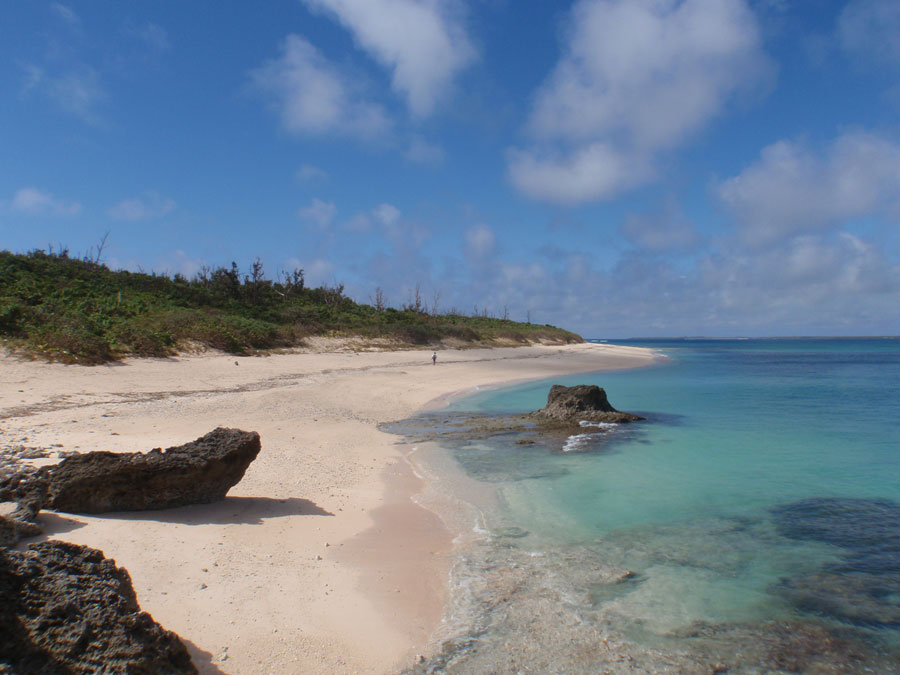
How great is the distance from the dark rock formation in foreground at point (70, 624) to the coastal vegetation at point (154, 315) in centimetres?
1591

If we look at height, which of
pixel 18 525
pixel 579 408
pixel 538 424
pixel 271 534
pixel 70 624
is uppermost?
pixel 70 624

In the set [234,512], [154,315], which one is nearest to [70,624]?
[234,512]

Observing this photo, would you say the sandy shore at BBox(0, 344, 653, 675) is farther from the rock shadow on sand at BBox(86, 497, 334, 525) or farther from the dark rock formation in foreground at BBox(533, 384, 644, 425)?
the dark rock formation in foreground at BBox(533, 384, 644, 425)

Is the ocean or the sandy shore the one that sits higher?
the sandy shore

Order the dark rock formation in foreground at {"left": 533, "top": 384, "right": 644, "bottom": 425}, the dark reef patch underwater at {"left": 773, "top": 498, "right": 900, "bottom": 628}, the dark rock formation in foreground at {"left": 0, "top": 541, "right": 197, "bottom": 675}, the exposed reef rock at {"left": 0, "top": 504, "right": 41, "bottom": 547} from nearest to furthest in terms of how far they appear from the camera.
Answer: the dark rock formation in foreground at {"left": 0, "top": 541, "right": 197, "bottom": 675} < the exposed reef rock at {"left": 0, "top": 504, "right": 41, "bottom": 547} < the dark reef patch underwater at {"left": 773, "top": 498, "right": 900, "bottom": 628} < the dark rock formation in foreground at {"left": 533, "top": 384, "right": 644, "bottom": 425}

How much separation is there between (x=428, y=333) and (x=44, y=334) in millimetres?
29408

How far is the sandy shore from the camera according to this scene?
3.79 metres

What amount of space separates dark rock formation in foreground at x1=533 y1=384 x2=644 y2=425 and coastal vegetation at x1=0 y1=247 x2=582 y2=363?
14.4m

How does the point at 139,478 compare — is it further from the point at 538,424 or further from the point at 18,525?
the point at 538,424

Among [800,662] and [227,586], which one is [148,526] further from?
[800,662]

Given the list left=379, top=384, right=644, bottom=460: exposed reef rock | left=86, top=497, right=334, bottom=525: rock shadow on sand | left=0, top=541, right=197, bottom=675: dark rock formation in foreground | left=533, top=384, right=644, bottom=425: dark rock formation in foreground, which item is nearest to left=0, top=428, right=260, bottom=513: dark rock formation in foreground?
left=86, top=497, right=334, bottom=525: rock shadow on sand

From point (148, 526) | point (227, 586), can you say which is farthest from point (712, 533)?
point (148, 526)

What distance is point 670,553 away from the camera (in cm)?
596

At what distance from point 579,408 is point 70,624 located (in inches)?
528
